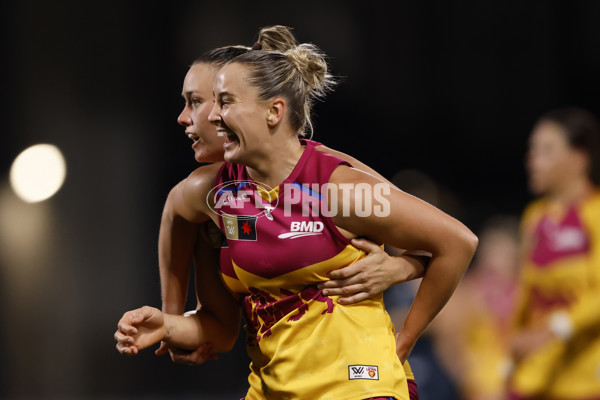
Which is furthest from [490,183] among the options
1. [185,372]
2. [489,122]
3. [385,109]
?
[185,372]

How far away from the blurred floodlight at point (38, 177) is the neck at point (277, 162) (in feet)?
16.7

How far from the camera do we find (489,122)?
8789mm

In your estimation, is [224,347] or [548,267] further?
[548,267]

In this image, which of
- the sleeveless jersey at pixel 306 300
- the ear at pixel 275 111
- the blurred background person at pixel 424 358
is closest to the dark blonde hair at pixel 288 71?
the ear at pixel 275 111

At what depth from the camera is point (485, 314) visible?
7.49 meters

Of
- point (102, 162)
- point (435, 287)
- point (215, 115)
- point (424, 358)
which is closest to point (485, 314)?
point (424, 358)

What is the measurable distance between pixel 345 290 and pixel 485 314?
5590 mm

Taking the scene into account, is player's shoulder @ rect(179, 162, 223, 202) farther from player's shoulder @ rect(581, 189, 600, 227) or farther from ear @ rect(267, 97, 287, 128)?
player's shoulder @ rect(581, 189, 600, 227)

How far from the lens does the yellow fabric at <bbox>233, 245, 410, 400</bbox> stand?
2.15 meters

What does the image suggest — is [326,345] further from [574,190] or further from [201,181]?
[574,190]

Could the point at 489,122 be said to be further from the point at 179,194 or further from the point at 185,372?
the point at 179,194

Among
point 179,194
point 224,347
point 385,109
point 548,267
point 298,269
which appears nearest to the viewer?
point 298,269

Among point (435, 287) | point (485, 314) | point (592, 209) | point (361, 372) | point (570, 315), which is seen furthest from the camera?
point (485, 314)

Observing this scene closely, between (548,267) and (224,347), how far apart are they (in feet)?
7.83
